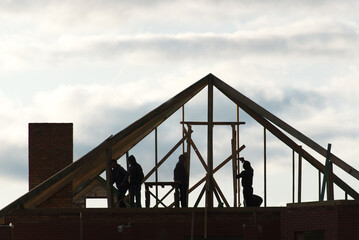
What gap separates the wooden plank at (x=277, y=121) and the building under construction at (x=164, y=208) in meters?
0.03

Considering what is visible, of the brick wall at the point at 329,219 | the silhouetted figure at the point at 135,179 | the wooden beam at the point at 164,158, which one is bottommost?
the brick wall at the point at 329,219

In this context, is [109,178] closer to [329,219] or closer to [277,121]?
[277,121]

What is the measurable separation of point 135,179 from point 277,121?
172 inches

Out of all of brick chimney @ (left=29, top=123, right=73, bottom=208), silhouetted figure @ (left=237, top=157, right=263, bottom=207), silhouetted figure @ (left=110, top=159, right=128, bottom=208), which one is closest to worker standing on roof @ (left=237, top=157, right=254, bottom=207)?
silhouetted figure @ (left=237, top=157, right=263, bottom=207)

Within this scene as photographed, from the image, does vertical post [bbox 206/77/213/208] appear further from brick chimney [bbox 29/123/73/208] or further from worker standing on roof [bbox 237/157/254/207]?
brick chimney [bbox 29/123/73/208]

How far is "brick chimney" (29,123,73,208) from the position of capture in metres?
32.2

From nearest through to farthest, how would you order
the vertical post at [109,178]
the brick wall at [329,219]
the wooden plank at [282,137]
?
1. the brick wall at [329,219]
2. the vertical post at [109,178]
3. the wooden plank at [282,137]

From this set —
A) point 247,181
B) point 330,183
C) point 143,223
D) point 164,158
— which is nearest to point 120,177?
point 143,223

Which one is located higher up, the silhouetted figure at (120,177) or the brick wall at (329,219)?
the silhouetted figure at (120,177)

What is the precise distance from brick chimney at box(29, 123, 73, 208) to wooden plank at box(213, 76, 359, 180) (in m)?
4.45

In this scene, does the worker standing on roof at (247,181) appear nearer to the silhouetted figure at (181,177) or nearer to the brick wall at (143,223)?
the brick wall at (143,223)

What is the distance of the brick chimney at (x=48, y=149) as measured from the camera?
106 feet

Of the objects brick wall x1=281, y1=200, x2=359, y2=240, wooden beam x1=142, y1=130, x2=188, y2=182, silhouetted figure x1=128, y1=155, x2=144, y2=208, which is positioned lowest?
brick wall x1=281, y1=200, x2=359, y2=240

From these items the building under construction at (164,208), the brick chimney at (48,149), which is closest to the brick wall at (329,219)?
the building under construction at (164,208)
